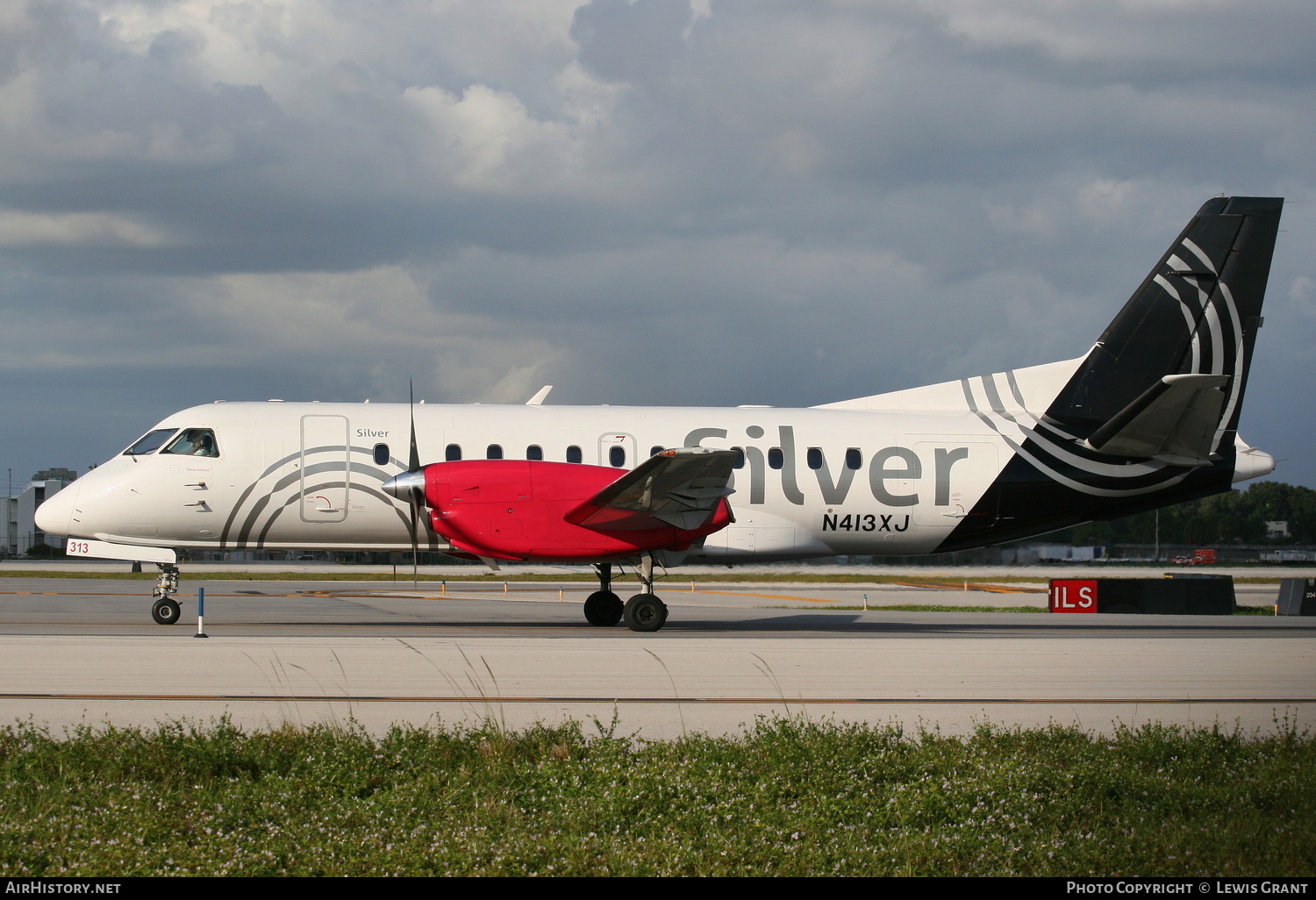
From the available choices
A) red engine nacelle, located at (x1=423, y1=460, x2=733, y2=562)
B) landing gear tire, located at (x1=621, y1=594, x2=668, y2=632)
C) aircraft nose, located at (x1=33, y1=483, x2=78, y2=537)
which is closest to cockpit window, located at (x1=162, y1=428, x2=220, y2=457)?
A: aircraft nose, located at (x1=33, y1=483, x2=78, y2=537)

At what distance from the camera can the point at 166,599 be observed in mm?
17375

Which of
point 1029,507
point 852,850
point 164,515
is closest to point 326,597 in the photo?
point 164,515

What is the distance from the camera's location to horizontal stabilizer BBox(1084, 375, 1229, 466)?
57.9 feet

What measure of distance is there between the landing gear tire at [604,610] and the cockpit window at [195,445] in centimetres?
682

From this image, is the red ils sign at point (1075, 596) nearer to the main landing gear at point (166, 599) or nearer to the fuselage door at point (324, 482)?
the fuselage door at point (324, 482)

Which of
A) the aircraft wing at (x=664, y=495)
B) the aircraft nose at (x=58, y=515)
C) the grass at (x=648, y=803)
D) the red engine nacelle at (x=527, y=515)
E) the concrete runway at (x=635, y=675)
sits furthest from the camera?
the aircraft nose at (x=58, y=515)

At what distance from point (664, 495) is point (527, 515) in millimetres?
2226

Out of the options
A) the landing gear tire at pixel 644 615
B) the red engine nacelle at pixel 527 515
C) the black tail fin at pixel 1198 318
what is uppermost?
the black tail fin at pixel 1198 318

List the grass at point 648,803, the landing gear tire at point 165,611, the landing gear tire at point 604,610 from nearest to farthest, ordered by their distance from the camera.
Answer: the grass at point 648,803 → the landing gear tire at point 165,611 → the landing gear tire at point 604,610

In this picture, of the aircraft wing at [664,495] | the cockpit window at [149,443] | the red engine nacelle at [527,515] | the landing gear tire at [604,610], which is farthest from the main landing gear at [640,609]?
the cockpit window at [149,443]

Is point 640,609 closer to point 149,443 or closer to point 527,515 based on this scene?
point 527,515

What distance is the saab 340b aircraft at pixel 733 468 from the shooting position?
17.1 meters

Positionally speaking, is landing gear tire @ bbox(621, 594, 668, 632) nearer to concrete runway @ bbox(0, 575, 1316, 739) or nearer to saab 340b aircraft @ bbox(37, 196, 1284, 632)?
saab 340b aircraft @ bbox(37, 196, 1284, 632)

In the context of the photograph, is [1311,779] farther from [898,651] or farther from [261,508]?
[261,508]
